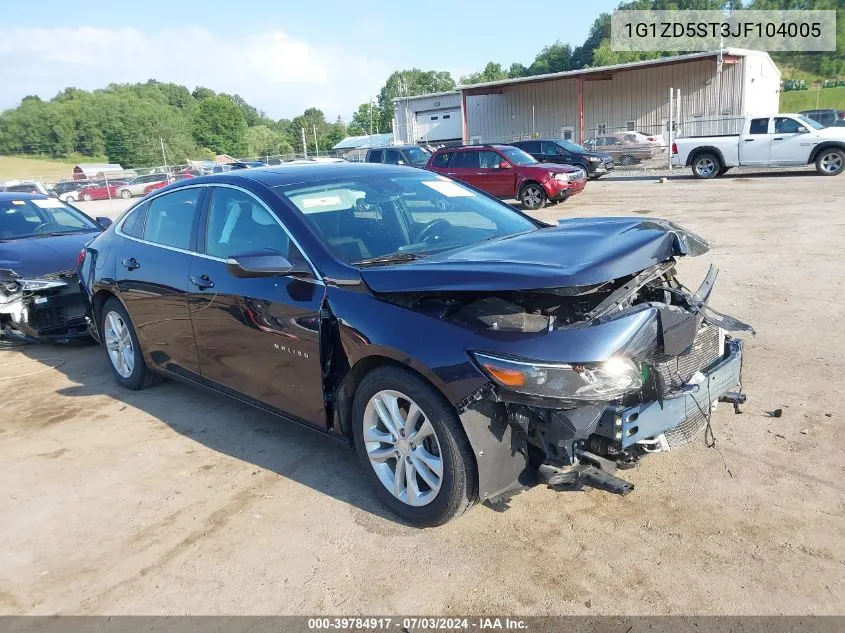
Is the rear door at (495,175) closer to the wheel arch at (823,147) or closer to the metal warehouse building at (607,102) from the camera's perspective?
the wheel arch at (823,147)

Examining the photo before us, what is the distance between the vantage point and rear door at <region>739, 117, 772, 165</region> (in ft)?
65.4

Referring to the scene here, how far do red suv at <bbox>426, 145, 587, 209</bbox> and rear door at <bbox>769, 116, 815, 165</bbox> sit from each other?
6576 millimetres

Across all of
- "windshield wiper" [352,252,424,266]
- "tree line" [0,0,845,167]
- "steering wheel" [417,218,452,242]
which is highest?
"tree line" [0,0,845,167]

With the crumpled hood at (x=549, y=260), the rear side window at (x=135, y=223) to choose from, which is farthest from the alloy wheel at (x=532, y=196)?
the crumpled hood at (x=549, y=260)

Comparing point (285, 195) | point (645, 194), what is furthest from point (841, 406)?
point (645, 194)

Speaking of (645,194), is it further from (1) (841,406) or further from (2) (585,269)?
(2) (585,269)

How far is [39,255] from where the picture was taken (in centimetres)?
679

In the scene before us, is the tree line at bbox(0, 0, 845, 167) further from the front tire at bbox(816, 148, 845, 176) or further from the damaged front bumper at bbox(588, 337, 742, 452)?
the damaged front bumper at bbox(588, 337, 742, 452)

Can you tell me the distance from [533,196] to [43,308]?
13189mm

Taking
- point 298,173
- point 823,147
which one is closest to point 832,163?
point 823,147

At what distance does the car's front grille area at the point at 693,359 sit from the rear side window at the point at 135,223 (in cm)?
390

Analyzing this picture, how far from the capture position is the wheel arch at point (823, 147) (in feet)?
62.2

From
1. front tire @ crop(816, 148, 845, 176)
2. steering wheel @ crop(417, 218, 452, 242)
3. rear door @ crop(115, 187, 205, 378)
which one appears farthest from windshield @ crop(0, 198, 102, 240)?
front tire @ crop(816, 148, 845, 176)

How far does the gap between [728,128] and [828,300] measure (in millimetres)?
31287
